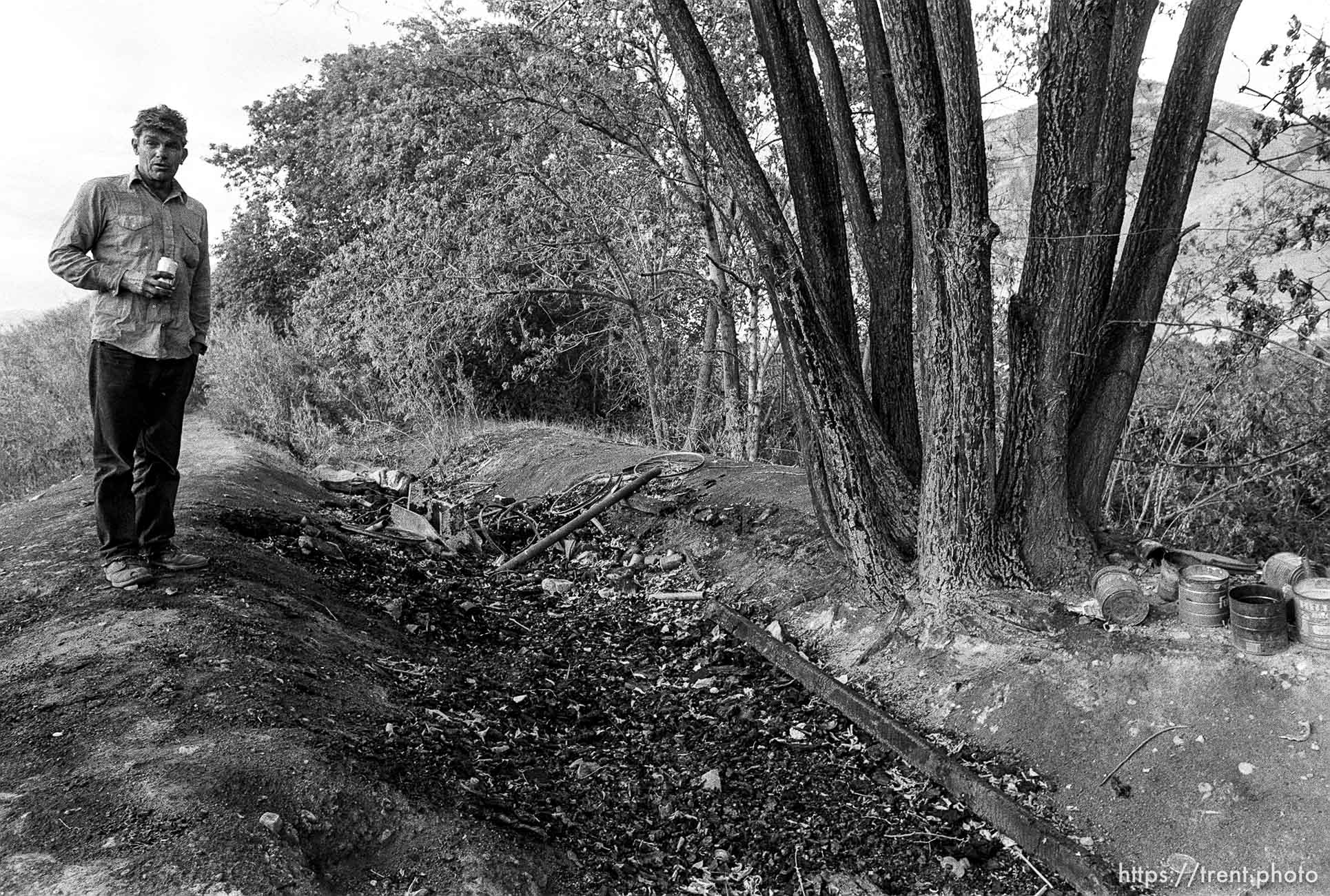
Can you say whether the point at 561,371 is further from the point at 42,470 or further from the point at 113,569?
the point at 113,569

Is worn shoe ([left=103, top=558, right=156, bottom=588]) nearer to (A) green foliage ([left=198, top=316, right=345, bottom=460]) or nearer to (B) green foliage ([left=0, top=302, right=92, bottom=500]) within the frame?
(B) green foliage ([left=0, top=302, right=92, bottom=500])

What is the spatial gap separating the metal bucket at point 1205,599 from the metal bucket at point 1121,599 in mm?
156

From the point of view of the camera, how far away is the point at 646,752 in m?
4.14

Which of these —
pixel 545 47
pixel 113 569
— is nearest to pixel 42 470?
pixel 545 47

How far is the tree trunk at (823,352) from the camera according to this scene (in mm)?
4969

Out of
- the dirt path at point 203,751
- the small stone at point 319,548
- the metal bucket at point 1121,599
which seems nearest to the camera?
the dirt path at point 203,751

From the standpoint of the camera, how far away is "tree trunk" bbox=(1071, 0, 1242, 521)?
4.33 m

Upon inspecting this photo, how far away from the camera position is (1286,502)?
696 cm

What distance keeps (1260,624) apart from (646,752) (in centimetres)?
257

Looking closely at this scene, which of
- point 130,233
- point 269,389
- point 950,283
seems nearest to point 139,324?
point 130,233

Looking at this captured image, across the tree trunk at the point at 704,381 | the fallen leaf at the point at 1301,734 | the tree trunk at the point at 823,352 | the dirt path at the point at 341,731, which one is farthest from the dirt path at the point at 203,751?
the tree trunk at the point at 704,381

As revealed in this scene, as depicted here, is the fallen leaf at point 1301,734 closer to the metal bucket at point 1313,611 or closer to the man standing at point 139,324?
the metal bucket at point 1313,611

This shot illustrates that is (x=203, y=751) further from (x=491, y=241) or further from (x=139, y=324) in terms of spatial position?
(x=491, y=241)

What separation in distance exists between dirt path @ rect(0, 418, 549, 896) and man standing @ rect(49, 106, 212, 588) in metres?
0.39
